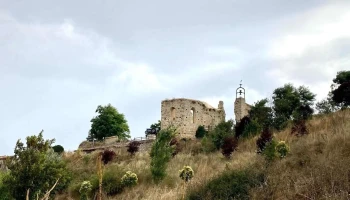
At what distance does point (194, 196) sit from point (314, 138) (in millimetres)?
4660

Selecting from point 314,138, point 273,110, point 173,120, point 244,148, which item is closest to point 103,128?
point 173,120

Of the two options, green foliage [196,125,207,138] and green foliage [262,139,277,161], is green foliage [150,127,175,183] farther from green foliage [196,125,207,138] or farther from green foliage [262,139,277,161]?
green foliage [196,125,207,138]

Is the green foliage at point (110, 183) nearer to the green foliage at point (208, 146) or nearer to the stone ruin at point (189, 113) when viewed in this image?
the green foliage at point (208, 146)

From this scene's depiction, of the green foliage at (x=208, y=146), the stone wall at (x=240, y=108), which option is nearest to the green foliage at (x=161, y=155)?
the green foliage at (x=208, y=146)

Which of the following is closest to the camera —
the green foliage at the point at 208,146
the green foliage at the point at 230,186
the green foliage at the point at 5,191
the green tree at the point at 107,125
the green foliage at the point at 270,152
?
the green foliage at the point at 230,186

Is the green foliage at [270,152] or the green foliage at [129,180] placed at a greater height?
the green foliage at [270,152]

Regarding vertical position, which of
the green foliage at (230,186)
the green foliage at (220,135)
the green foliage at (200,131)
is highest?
the green foliage at (200,131)

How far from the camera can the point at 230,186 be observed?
10.7m

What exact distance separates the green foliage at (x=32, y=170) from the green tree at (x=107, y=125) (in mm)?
28434

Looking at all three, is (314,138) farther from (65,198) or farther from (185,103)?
(185,103)

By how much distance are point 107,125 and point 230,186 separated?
34.5m

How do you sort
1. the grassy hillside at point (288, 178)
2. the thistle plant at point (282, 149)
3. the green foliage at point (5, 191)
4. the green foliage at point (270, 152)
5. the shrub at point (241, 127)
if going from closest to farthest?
the grassy hillside at point (288, 178) → the green foliage at point (270, 152) → the thistle plant at point (282, 149) → the green foliage at point (5, 191) → the shrub at point (241, 127)

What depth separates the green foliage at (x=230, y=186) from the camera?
1037 centimetres

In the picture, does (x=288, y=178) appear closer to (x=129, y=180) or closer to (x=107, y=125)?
(x=129, y=180)
